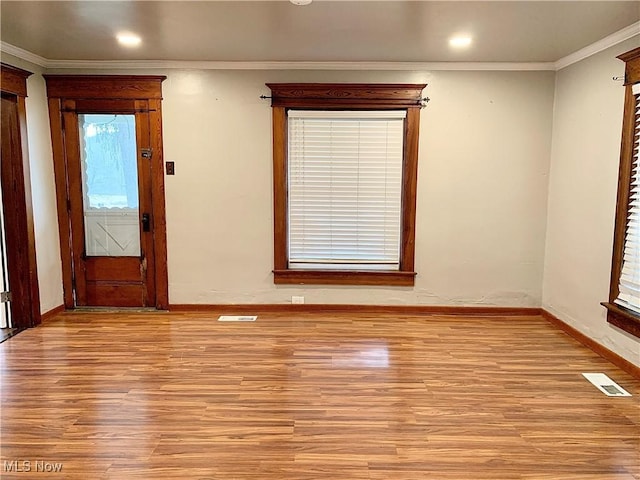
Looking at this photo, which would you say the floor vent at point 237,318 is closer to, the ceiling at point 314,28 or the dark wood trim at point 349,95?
the dark wood trim at point 349,95

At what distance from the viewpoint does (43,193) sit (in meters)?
4.28

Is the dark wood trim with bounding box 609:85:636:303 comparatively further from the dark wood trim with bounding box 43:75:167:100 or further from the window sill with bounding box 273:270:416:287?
the dark wood trim with bounding box 43:75:167:100

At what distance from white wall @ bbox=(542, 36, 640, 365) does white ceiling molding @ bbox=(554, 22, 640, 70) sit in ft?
0.14

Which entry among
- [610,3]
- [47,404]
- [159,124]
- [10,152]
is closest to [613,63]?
[610,3]

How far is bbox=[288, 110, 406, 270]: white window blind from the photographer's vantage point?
440 cm

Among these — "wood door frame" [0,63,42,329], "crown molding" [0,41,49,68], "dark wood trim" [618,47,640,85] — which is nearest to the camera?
"dark wood trim" [618,47,640,85]

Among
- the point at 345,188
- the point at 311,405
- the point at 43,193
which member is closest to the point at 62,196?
the point at 43,193

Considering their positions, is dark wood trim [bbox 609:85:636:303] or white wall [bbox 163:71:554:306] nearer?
dark wood trim [bbox 609:85:636:303]

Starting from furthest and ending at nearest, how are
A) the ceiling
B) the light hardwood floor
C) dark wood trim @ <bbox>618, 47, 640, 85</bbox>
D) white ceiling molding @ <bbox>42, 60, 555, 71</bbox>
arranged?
white ceiling molding @ <bbox>42, 60, 555, 71</bbox> → dark wood trim @ <bbox>618, 47, 640, 85</bbox> → the ceiling → the light hardwood floor

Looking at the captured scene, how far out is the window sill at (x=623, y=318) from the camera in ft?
10.3

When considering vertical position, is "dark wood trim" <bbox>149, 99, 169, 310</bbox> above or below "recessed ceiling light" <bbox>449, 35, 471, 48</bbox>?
below

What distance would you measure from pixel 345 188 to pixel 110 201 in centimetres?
238

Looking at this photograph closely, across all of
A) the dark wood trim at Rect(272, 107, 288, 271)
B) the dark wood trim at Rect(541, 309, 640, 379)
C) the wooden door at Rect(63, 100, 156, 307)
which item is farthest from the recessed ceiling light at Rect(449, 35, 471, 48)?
the wooden door at Rect(63, 100, 156, 307)

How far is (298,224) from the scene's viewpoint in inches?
180
